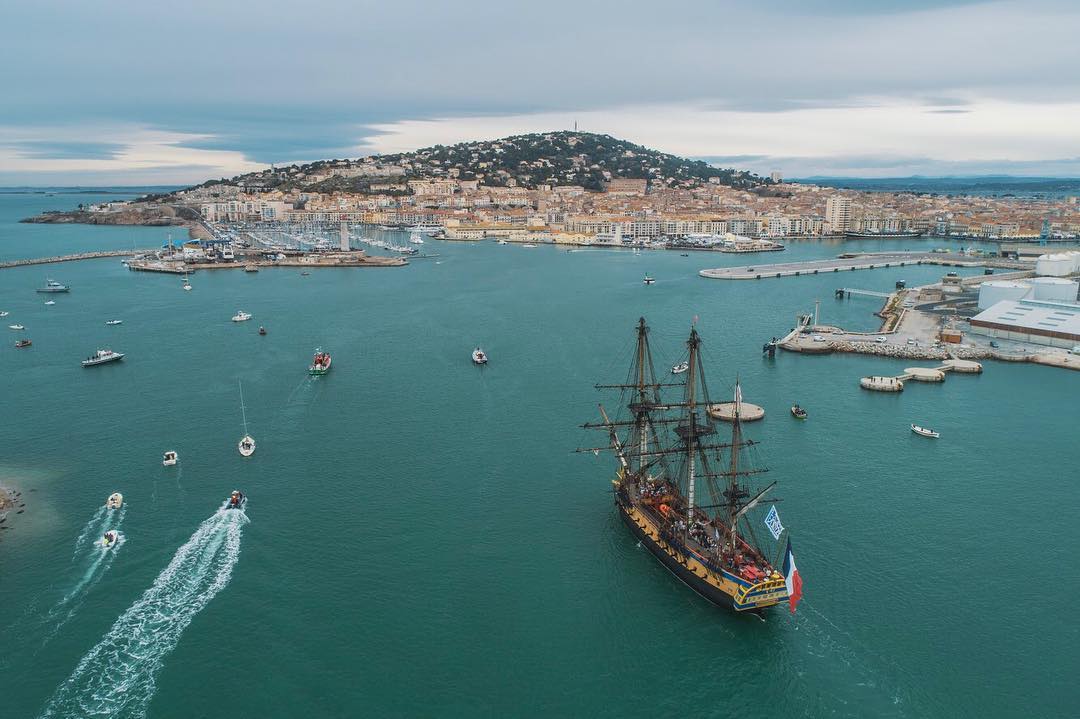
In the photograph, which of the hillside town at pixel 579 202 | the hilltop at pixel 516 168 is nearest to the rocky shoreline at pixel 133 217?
the hillside town at pixel 579 202

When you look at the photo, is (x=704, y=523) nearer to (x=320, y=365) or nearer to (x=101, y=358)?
(x=320, y=365)

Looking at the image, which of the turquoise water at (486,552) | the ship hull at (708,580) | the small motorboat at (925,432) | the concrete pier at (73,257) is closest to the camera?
the turquoise water at (486,552)

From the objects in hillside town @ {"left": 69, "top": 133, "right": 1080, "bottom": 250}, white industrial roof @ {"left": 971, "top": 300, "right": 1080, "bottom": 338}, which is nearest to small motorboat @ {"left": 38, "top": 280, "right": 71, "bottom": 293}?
hillside town @ {"left": 69, "top": 133, "right": 1080, "bottom": 250}

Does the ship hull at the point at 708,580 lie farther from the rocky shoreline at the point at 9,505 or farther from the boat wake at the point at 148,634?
the rocky shoreline at the point at 9,505

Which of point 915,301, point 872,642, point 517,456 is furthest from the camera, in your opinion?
point 915,301

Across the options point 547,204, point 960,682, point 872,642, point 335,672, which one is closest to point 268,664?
point 335,672

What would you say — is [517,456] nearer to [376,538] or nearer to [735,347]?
[376,538]
